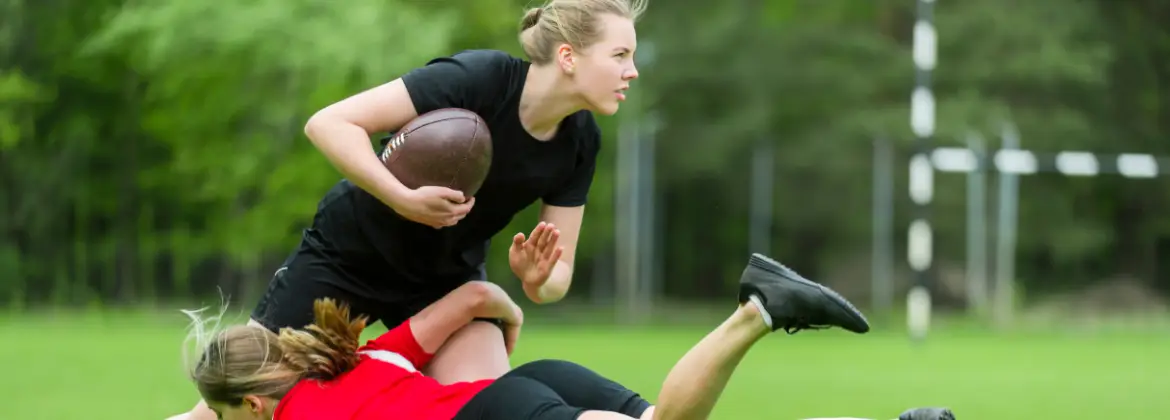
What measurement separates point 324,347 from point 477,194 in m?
0.80

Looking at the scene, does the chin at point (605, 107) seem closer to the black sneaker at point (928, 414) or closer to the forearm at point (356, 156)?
the forearm at point (356, 156)

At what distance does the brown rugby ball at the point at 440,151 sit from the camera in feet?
14.0

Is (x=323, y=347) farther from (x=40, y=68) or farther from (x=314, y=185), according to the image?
(x=40, y=68)

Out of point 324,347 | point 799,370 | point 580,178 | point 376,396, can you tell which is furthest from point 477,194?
point 799,370

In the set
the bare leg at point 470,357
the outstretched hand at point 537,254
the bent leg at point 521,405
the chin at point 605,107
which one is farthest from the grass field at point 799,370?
the bent leg at point 521,405

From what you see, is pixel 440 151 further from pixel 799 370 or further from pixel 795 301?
pixel 799 370

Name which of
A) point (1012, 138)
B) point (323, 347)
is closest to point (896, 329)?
point (1012, 138)

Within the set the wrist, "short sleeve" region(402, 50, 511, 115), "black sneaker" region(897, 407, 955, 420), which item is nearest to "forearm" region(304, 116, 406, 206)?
the wrist

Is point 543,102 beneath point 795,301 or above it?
above

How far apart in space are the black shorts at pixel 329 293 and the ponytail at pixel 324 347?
53cm

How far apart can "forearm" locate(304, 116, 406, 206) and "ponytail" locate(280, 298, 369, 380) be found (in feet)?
1.18

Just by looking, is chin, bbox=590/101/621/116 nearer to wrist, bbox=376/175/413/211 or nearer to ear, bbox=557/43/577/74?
ear, bbox=557/43/577/74

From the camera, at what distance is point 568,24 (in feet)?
14.4

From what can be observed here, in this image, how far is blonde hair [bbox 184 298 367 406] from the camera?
3.96 m
